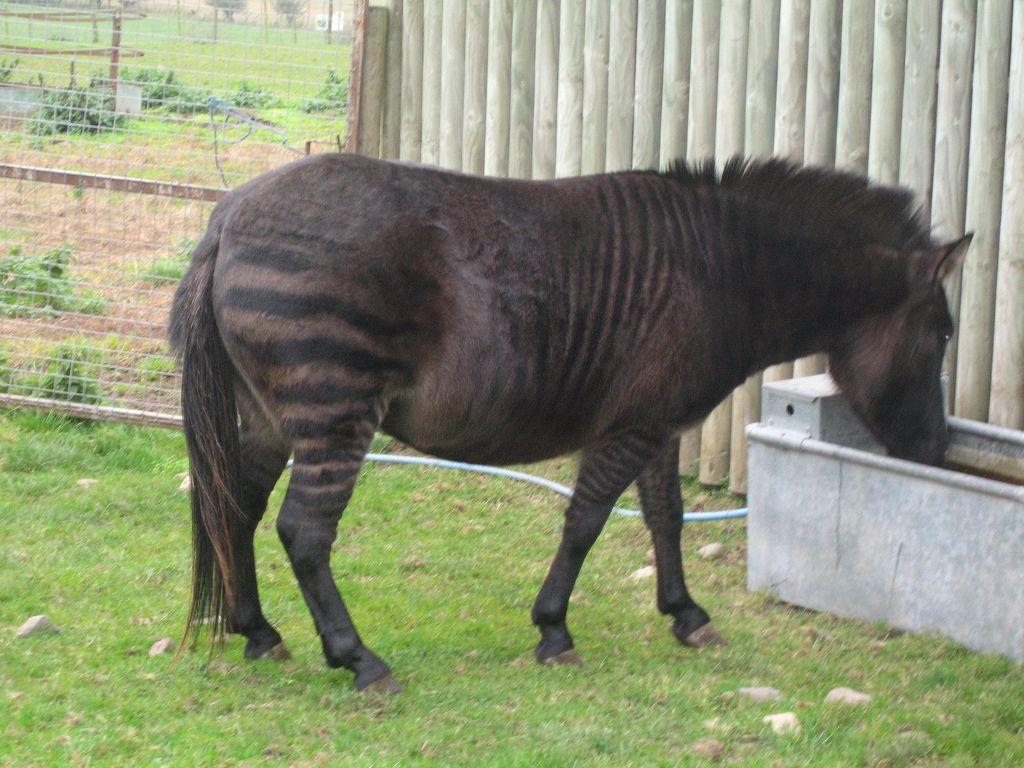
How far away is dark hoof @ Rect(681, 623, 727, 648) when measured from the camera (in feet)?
17.1

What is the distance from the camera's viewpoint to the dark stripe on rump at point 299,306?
4352 mm

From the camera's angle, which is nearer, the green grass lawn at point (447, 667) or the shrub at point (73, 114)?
the green grass lawn at point (447, 667)

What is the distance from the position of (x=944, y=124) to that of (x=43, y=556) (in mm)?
4726

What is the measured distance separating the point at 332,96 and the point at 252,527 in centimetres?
534

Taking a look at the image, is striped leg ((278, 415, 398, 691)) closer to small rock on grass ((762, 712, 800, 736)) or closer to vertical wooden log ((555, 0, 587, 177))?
small rock on grass ((762, 712, 800, 736))

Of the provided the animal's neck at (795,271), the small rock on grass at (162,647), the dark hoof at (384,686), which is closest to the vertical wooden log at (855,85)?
the animal's neck at (795,271)

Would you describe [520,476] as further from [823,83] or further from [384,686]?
[384,686]

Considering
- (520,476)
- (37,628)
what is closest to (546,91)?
(520,476)

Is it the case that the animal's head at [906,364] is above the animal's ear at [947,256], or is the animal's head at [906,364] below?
below

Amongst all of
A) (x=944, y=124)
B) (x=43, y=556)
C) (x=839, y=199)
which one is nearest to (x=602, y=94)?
(x=944, y=124)

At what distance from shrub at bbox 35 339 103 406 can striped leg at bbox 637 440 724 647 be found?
4.23 metres

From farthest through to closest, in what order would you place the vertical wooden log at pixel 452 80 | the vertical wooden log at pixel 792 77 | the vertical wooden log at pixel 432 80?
the vertical wooden log at pixel 432 80
the vertical wooden log at pixel 452 80
the vertical wooden log at pixel 792 77

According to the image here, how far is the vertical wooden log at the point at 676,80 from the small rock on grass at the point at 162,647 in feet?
12.4

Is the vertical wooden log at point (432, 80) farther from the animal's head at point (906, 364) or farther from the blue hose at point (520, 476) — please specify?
the animal's head at point (906, 364)
